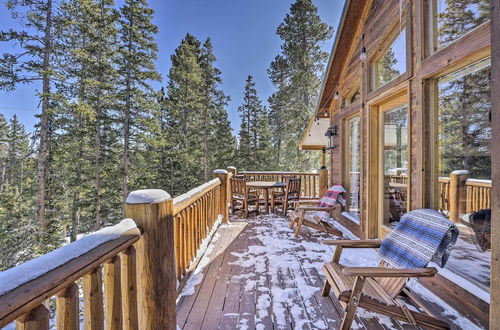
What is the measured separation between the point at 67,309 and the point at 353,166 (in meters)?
4.73

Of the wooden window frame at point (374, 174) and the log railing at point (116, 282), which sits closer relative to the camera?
the log railing at point (116, 282)

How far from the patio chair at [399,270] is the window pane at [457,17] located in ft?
5.26

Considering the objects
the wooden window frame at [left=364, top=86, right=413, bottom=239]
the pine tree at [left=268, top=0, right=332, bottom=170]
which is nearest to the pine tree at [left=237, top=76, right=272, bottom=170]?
the pine tree at [left=268, top=0, right=332, bottom=170]

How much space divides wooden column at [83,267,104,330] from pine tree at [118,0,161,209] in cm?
1231

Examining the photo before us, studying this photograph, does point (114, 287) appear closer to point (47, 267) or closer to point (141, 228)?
point (141, 228)

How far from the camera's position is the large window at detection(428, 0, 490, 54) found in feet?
6.60

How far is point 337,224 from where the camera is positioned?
510 cm

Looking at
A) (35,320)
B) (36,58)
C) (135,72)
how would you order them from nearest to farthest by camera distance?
(35,320) → (36,58) → (135,72)

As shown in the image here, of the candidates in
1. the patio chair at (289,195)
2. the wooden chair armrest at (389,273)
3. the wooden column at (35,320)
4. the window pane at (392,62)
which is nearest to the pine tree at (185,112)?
the patio chair at (289,195)

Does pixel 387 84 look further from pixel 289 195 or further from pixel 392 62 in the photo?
pixel 289 195

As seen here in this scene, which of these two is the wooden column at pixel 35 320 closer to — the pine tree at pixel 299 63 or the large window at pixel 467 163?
the large window at pixel 467 163

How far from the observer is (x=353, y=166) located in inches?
187

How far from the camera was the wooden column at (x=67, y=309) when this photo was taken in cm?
84

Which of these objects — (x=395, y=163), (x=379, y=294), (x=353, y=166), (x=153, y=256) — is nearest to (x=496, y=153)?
(x=379, y=294)
